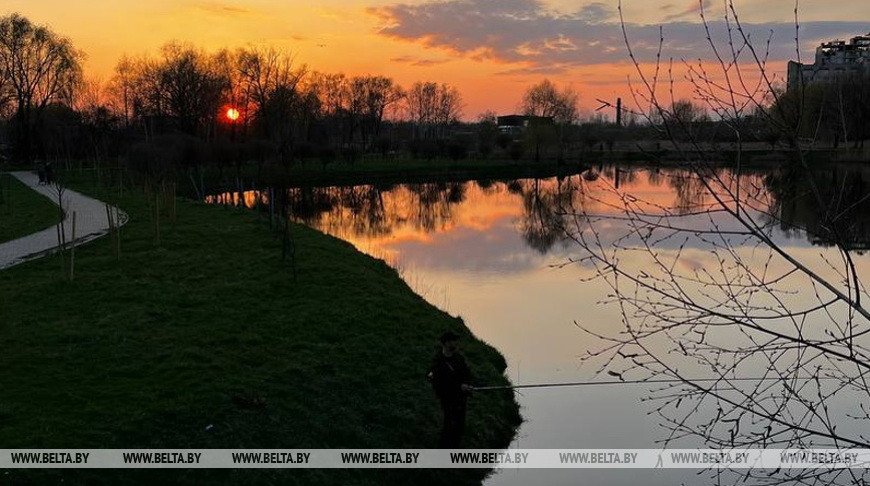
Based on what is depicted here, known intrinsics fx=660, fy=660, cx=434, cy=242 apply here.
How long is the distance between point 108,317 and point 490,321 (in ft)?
25.7

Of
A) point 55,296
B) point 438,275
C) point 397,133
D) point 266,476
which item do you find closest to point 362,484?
point 266,476

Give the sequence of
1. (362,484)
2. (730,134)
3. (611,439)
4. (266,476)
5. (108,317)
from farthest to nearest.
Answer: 1. (108,317)
2. (611,439)
3. (362,484)
4. (266,476)
5. (730,134)

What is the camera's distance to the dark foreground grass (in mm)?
6961

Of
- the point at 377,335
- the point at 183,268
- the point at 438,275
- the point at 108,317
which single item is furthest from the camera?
the point at 438,275

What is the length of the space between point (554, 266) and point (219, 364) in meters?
6.39

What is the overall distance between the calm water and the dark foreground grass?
97 centimetres

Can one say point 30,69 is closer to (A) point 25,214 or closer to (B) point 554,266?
(A) point 25,214

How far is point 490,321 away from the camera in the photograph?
14.9m

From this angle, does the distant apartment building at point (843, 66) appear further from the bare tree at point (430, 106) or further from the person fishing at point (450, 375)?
the bare tree at point (430, 106)

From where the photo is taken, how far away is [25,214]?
73.4 feet

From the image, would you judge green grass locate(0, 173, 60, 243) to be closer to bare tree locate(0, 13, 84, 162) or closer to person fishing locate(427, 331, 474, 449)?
person fishing locate(427, 331, 474, 449)

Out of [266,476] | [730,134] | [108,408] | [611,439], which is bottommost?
[611,439]

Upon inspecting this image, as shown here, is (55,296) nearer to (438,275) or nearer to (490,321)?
(490,321)

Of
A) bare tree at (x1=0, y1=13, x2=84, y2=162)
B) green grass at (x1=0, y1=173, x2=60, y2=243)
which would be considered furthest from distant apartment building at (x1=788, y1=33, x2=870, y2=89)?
bare tree at (x1=0, y1=13, x2=84, y2=162)
